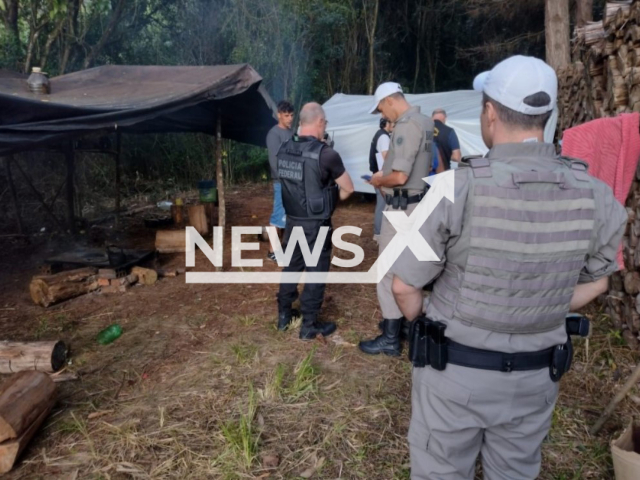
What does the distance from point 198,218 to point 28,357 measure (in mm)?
3910

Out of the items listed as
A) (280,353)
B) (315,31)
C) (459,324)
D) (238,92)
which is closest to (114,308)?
(280,353)

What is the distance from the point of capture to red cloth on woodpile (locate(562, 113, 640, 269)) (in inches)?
108

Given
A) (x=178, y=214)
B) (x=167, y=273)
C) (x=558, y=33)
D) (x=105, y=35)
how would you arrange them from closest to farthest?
(x=167, y=273)
(x=178, y=214)
(x=558, y=33)
(x=105, y=35)

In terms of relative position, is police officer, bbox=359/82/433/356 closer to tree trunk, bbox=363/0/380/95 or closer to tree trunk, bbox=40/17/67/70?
tree trunk, bbox=40/17/67/70

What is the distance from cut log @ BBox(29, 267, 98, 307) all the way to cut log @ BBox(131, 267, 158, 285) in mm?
429

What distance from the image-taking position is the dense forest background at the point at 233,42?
9.52 meters

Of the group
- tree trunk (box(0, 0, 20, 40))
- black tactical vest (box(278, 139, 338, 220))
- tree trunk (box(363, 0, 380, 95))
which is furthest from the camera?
tree trunk (box(363, 0, 380, 95))

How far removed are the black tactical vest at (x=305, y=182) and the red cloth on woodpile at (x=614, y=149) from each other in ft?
5.72

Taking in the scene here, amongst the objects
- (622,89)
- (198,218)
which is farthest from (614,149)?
(198,218)

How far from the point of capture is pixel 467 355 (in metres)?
1.49

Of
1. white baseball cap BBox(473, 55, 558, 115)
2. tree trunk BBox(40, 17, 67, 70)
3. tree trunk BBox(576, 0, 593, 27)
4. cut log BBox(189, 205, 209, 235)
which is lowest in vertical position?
cut log BBox(189, 205, 209, 235)

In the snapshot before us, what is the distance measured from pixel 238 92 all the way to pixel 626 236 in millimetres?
3822

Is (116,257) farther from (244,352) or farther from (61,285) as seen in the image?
(244,352)

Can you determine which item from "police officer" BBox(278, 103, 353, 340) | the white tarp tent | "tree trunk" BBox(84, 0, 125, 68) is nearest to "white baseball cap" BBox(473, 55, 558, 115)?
"police officer" BBox(278, 103, 353, 340)
